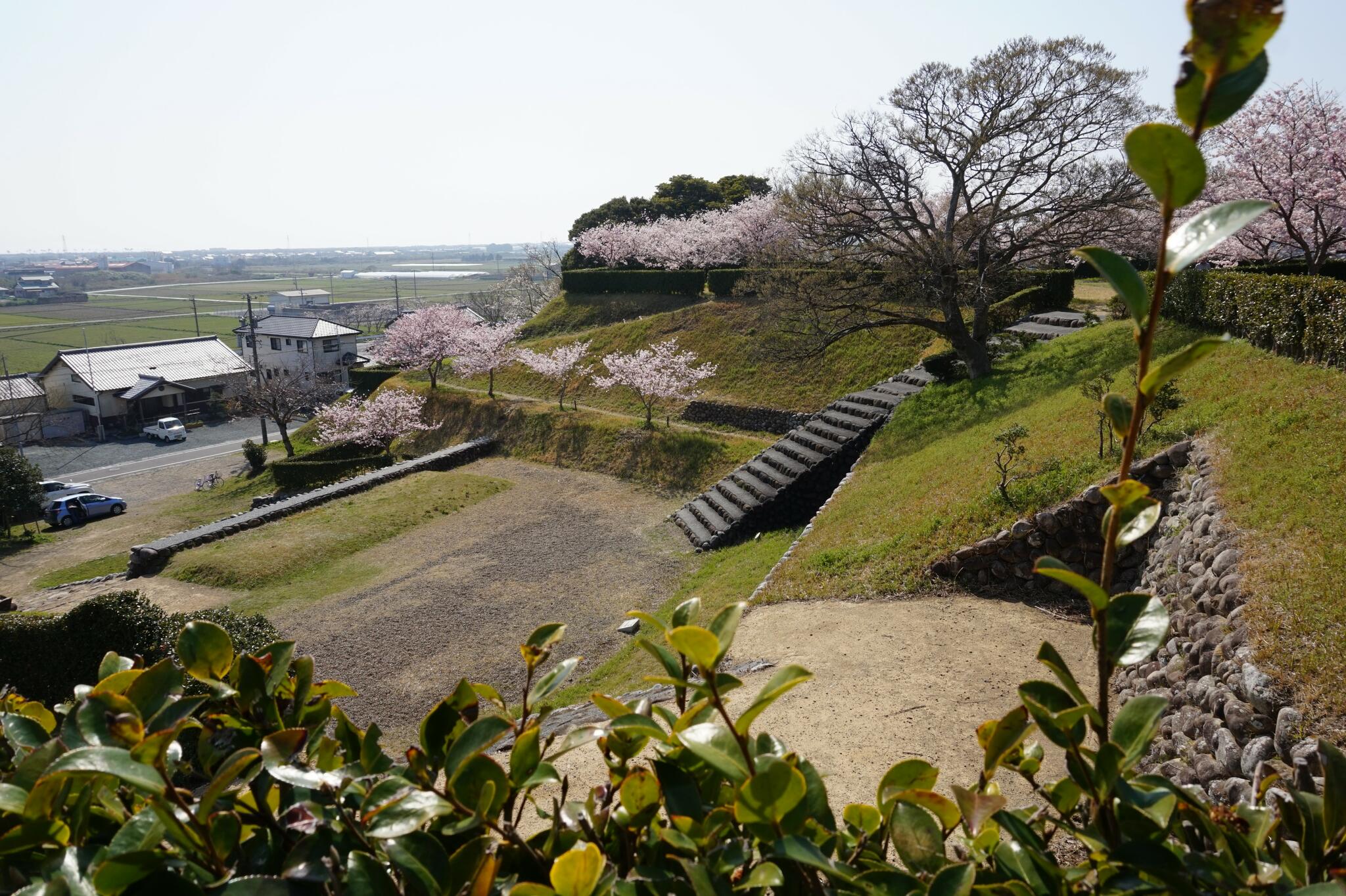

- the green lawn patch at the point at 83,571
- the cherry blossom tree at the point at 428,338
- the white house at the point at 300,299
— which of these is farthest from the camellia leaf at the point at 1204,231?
the white house at the point at 300,299

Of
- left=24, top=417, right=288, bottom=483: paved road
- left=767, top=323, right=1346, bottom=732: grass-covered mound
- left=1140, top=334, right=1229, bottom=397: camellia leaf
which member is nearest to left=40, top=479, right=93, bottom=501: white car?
left=24, top=417, right=288, bottom=483: paved road

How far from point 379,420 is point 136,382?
25.5 metres

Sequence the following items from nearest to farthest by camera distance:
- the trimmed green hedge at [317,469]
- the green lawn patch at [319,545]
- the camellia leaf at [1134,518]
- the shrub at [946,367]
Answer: the camellia leaf at [1134,518] → the green lawn patch at [319,545] → the shrub at [946,367] → the trimmed green hedge at [317,469]

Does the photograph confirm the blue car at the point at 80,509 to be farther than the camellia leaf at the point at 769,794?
Yes

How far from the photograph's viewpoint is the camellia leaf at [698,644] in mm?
1075

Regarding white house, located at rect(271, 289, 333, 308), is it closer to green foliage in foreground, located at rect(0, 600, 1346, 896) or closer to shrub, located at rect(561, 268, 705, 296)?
shrub, located at rect(561, 268, 705, 296)

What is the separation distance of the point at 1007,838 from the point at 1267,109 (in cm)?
2369

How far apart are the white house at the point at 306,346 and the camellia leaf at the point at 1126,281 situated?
50.6 metres

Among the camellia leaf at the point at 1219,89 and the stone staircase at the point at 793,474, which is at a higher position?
the camellia leaf at the point at 1219,89

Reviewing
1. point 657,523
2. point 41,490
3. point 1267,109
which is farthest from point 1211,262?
point 41,490

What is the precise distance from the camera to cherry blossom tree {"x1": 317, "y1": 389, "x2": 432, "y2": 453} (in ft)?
82.0

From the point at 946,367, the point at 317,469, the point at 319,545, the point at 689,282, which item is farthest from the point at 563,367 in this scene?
the point at 946,367

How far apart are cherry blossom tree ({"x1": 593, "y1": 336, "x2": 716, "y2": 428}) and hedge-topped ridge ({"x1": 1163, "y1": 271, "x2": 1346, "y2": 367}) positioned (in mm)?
12002

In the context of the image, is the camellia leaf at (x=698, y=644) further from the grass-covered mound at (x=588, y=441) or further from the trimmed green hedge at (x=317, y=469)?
the trimmed green hedge at (x=317, y=469)
